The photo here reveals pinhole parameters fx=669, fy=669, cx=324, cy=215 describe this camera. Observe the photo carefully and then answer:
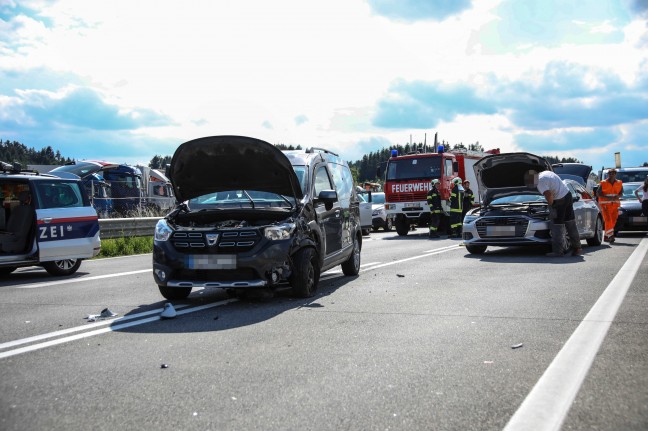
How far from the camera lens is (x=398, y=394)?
154 inches

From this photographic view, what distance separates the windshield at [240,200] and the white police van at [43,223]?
383cm

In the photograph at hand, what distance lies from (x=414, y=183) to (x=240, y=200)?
15.2m

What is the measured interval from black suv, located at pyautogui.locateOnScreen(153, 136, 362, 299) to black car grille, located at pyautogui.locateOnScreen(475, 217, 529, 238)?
5.11 meters

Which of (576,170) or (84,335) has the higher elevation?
(576,170)

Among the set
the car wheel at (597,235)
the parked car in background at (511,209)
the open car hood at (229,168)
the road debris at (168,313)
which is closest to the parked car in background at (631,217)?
the car wheel at (597,235)

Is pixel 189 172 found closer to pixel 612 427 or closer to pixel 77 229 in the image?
pixel 77 229

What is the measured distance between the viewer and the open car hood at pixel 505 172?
45.5 feet

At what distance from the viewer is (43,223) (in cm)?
1093

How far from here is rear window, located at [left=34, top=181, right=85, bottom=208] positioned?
11164 millimetres

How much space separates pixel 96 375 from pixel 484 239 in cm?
1026

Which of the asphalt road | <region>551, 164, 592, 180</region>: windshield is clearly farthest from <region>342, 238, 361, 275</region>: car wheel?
<region>551, 164, 592, 180</region>: windshield

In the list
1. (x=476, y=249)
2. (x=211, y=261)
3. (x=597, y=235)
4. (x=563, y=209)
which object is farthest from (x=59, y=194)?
(x=597, y=235)

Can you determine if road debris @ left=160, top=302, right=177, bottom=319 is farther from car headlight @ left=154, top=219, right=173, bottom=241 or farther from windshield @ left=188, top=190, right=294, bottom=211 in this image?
windshield @ left=188, top=190, right=294, bottom=211

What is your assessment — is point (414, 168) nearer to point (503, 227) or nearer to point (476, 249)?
point (476, 249)
